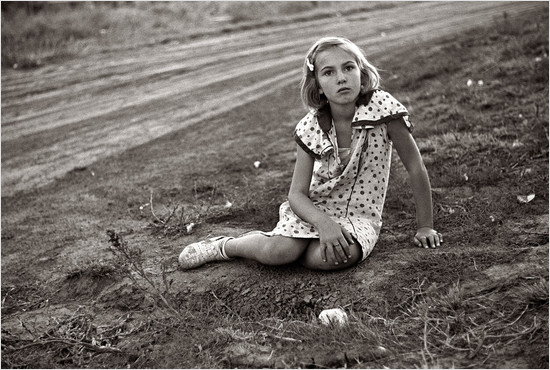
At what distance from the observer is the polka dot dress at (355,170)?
9.92ft

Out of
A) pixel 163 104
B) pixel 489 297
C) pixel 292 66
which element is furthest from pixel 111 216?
pixel 292 66

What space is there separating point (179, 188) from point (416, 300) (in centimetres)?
232

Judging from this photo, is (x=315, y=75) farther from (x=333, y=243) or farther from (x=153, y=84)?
(x=153, y=84)

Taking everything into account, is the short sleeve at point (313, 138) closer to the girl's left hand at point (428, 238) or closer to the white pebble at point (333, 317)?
the girl's left hand at point (428, 238)

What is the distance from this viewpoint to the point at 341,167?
310 centimetres

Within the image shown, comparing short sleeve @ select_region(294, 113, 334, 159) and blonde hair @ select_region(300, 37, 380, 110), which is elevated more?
blonde hair @ select_region(300, 37, 380, 110)

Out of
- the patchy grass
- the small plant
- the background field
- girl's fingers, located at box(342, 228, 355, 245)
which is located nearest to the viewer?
the background field

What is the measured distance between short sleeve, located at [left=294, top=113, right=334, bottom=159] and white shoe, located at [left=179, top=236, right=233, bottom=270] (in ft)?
2.09

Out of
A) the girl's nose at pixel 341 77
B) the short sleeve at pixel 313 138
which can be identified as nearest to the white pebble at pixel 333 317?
the short sleeve at pixel 313 138

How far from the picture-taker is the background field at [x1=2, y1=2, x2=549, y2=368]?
7.91ft

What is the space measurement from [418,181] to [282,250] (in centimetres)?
72

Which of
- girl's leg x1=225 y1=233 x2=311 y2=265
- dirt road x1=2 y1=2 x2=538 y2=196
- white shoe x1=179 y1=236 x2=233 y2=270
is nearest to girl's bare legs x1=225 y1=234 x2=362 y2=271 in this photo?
girl's leg x1=225 y1=233 x2=311 y2=265

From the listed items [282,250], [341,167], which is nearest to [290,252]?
[282,250]

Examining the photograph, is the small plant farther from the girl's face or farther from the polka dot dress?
the girl's face
